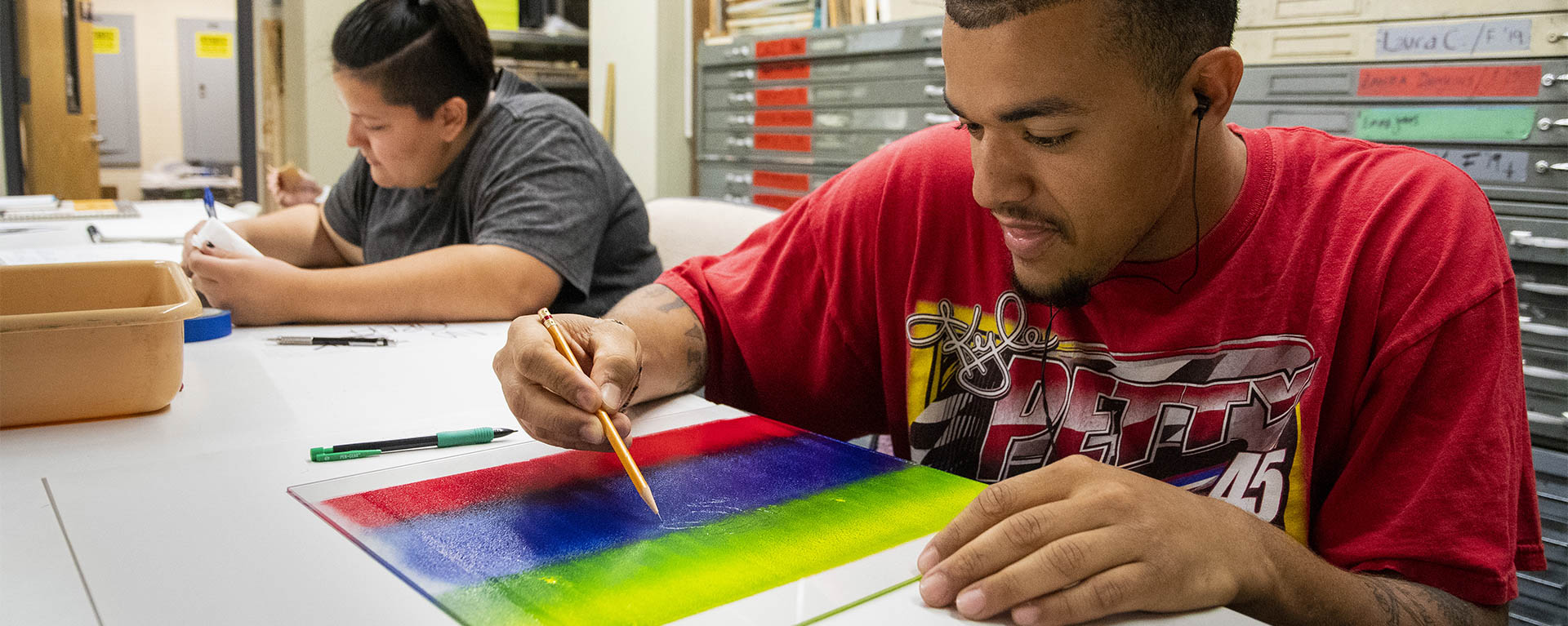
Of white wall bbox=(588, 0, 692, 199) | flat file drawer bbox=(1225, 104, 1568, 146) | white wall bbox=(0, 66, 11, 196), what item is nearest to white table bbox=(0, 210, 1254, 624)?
flat file drawer bbox=(1225, 104, 1568, 146)

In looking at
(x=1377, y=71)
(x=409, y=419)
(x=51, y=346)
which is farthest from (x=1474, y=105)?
(x=51, y=346)

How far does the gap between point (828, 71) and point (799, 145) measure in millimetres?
244

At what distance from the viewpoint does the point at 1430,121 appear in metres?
1.76

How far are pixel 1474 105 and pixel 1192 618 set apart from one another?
5.20 feet

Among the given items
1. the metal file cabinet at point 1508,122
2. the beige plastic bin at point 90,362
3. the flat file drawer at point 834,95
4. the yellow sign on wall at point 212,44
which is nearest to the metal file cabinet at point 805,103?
the flat file drawer at point 834,95

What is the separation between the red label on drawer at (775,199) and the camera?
308 cm

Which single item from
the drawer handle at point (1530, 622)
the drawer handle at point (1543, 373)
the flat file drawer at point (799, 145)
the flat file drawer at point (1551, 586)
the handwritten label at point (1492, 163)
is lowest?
the drawer handle at point (1530, 622)

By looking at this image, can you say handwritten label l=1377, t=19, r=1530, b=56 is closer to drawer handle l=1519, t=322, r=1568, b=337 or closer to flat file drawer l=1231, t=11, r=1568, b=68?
flat file drawer l=1231, t=11, r=1568, b=68

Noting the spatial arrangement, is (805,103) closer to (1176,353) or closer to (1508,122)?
(1508,122)

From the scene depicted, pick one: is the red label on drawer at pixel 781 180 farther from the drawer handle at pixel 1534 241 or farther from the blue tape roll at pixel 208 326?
the blue tape roll at pixel 208 326

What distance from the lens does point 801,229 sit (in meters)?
1.07

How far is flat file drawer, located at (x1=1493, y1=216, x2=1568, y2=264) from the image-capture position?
5.42 feet

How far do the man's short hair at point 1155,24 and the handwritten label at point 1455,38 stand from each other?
1205 mm

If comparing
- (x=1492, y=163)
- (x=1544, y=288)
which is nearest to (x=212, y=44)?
(x=1492, y=163)
